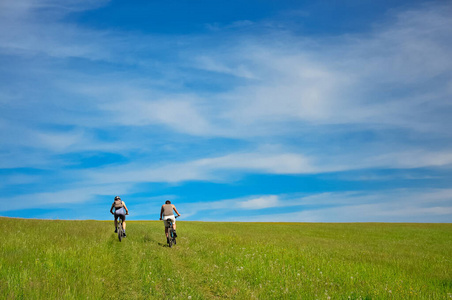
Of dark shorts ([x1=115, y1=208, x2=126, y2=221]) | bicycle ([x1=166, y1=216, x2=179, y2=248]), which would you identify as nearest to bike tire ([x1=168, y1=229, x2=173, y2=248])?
bicycle ([x1=166, y1=216, x2=179, y2=248])

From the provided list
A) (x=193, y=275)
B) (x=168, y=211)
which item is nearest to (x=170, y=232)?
(x=168, y=211)

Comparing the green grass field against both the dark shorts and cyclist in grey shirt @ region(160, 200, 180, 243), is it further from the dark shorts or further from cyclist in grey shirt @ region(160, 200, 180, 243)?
the dark shorts

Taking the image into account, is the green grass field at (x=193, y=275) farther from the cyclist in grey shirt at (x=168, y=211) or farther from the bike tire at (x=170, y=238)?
the cyclist in grey shirt at (x=168, y=211)

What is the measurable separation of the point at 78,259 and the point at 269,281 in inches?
298

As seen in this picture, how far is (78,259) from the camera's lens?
1374 cm

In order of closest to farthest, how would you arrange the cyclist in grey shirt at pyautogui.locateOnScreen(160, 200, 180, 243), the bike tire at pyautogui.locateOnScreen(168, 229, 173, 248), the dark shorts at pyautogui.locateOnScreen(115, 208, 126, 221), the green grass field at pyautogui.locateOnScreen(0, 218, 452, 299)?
1. the green grass field at pyautogui.locateOnScreen(0, 218, 452, 299)
2. the bike tire at pyautogui.locateOnScreen(168, 229, 173, 248)
3. the cyclist in grey shirt at pyautogui.locateOnScreen(160, 200, 180, 243)
4. the dark shorts at pyautogui.locateOnScreen(115, 208, 126, 221)

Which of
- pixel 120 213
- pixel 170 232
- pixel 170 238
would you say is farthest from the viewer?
pixel 120 213

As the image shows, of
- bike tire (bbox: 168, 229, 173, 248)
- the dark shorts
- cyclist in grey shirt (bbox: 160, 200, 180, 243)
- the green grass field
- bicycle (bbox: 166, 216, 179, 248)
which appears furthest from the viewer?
the dark shorts

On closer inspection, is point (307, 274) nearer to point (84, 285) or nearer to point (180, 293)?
point (180, 293)

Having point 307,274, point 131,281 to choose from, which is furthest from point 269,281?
point 131,281

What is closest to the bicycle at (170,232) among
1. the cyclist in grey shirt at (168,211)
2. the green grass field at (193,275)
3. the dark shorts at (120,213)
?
the cyclist in grey shirt at (168,211)

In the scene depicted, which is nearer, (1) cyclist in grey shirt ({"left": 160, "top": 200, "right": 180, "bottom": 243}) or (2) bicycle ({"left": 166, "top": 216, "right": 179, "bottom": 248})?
(2) bicycle ({"left": 166, "top": 216, "right": 179, "bottom": 248})

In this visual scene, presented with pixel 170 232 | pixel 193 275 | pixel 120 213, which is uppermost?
pixel 120 213

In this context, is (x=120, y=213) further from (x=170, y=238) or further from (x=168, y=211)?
(x=170, y=238)
